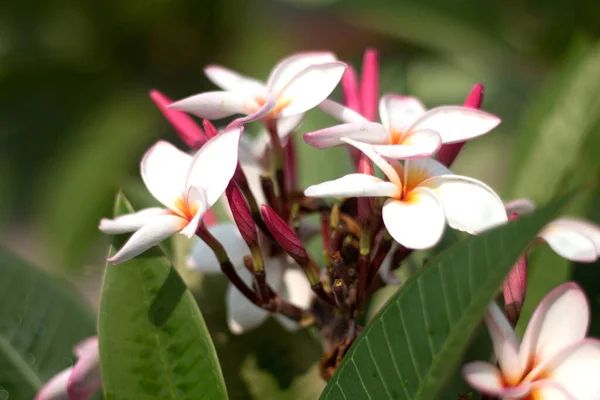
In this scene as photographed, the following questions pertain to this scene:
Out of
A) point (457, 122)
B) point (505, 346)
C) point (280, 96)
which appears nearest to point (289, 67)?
point (280, 96)

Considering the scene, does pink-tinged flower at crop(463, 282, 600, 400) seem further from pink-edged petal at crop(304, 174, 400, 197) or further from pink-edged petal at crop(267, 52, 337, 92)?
pink-edged petal at crop(267, 52, 337, 92)

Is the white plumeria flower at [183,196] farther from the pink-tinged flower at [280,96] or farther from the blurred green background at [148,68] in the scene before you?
the blurred green background at [148,68]

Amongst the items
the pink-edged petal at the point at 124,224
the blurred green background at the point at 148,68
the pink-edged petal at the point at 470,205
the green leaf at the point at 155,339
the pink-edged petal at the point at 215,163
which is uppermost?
the pink-edged petal at the point at 470,205

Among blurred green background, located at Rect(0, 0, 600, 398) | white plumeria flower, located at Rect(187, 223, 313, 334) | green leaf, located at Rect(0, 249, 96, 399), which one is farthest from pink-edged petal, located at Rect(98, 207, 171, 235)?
blurred green background, located at Rect(0, 0, 600, 398)

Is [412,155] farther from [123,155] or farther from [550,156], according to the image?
[123,155]

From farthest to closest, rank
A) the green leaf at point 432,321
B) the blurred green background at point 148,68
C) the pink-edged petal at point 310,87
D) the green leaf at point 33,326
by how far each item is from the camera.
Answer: the blurred green background at point 148,68 < the green leaf at point 33,326 < the pink-edged petal at point 310,87 < the green leaf at point 432,321

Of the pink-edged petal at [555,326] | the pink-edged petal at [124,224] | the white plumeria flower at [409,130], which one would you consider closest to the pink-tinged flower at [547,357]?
the pink-edged petal at [555,326]
